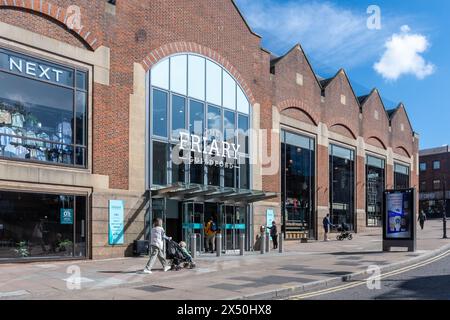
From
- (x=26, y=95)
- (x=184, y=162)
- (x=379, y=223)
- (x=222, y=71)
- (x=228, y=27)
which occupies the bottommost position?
(x=379, y=223)

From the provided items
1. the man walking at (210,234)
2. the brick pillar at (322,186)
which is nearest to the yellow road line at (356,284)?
the man walking at (210,234)

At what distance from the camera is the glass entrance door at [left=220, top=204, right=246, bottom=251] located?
24.4 metres

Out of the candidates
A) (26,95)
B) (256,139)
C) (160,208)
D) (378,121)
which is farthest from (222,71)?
(378,121)

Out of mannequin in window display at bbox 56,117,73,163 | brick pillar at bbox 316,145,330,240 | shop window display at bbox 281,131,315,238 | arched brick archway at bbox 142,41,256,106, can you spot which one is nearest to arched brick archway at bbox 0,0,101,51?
arched brick archway at bbox 142,41,256,106

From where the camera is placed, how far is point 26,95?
57.4 ft

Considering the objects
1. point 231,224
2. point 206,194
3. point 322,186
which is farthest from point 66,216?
point 322,186

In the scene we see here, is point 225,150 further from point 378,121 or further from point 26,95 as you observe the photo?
point 378,121

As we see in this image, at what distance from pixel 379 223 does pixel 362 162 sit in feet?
20.0

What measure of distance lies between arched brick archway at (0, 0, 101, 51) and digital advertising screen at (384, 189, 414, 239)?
45.2ft

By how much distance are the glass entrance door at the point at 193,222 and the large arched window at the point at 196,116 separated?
3.64 feet

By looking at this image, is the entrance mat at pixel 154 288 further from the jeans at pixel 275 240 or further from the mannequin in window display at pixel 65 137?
the jeans at pixel 275 240

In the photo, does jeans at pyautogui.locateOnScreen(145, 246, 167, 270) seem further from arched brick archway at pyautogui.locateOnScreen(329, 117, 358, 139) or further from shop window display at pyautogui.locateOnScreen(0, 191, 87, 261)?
arched brick archway at pyautogui.locateOnScreen(329, 117, 358, 139)

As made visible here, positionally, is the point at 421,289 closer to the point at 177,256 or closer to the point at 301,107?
the point at 177,256
